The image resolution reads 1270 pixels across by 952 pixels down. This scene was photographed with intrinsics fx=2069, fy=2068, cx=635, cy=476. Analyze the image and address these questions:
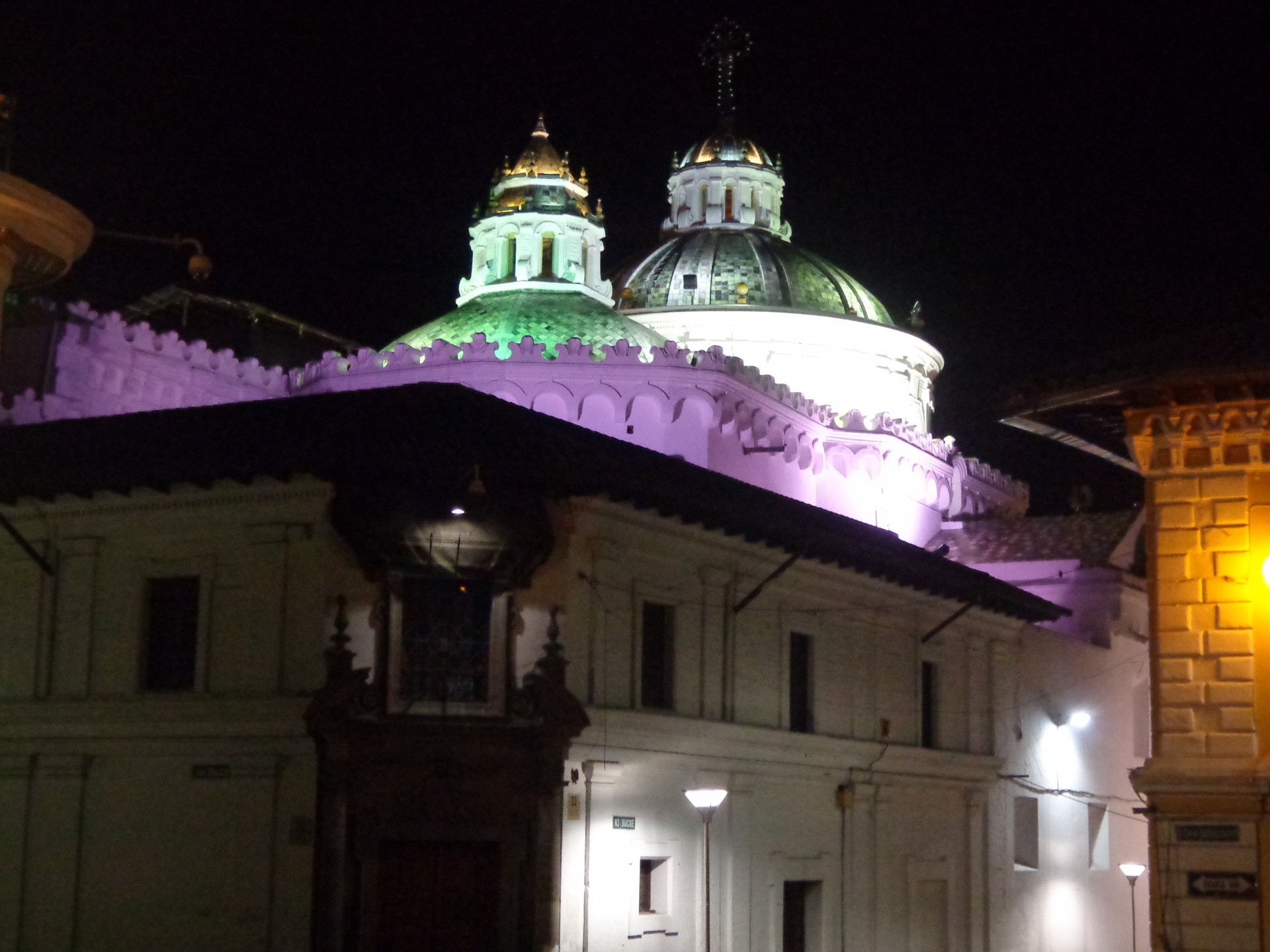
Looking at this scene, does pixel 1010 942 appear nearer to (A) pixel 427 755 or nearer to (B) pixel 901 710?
(B) pixel 901 710

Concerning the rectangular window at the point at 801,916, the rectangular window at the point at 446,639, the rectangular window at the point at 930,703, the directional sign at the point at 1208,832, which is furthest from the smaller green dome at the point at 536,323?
the directional sign at the point at 1208,832

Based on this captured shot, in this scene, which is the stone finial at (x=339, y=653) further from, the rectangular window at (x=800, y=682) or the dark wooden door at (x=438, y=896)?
the rectangular window at (x=800, y=682)

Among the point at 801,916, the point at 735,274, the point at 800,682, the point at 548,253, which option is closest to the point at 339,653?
the point at 800,682

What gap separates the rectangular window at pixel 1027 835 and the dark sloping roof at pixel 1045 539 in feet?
24.4

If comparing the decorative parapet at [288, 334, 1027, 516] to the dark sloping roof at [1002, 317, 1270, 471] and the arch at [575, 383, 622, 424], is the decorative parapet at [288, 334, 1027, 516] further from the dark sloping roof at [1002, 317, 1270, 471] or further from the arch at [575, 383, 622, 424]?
the dark sloping roof at [1002, 317, 1270, 471]

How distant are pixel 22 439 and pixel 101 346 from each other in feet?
35.6

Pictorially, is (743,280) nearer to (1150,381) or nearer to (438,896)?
(438,896)

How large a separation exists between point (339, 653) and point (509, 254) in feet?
91.5

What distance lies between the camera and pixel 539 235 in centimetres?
5081

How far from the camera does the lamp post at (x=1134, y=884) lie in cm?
3691

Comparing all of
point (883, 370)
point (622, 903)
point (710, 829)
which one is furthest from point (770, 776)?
point (883, 370)

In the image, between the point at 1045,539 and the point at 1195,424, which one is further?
the point at 1045,539

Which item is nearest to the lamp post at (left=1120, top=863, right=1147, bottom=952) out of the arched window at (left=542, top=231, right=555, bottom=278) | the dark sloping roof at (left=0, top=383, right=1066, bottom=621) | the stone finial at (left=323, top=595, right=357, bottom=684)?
the dark sloping roof at (left=0, top=383, right=1066, bottom=621)

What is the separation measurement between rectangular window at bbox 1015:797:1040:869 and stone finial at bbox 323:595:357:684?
61.7 feet
